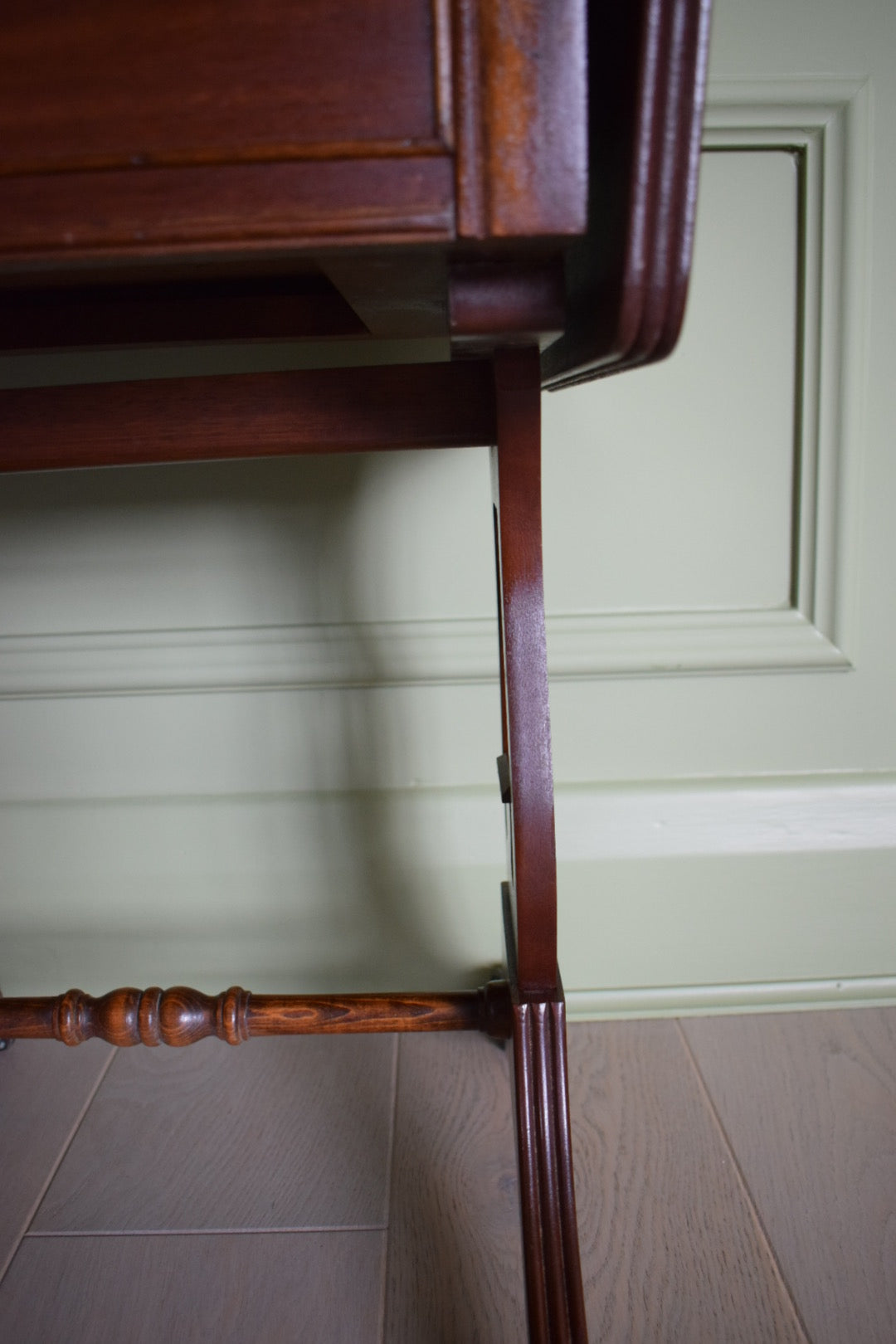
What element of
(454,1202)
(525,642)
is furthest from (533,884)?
(454,1202)

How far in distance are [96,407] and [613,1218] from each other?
0.50 meters

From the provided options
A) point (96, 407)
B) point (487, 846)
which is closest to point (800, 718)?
point (487, 846)

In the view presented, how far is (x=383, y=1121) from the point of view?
0.62 metres

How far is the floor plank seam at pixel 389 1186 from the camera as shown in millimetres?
475

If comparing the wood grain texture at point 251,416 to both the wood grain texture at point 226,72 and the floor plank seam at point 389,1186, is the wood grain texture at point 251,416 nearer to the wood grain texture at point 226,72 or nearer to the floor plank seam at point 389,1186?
the wood grain texture at point 226,72

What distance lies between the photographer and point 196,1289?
0.49 meters

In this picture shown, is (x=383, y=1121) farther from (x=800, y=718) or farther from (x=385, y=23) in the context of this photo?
(x=385, y=23)

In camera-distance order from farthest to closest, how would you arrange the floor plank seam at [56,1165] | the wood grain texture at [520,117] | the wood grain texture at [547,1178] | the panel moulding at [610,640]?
the panel moulding at [610,640], the floor plank seam at [56,1165], the wood grain texture at [547,1178], the wood grain texture at [520,117]

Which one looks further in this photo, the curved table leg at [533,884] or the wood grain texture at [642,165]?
the curved table leg at [533,884]

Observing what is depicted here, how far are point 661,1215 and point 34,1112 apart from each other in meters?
0.41

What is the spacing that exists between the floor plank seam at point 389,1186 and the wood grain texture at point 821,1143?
204 mm

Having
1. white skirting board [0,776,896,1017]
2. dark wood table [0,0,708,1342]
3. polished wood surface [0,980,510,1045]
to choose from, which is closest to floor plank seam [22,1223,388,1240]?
polished wood surface [0,980,510,1045]

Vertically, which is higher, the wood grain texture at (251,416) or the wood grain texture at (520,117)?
the wood grain texture at (520,117)

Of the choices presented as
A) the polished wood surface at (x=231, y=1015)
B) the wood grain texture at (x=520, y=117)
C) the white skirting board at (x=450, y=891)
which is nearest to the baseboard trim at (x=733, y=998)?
the white skirting board at (x=450, y=891)
